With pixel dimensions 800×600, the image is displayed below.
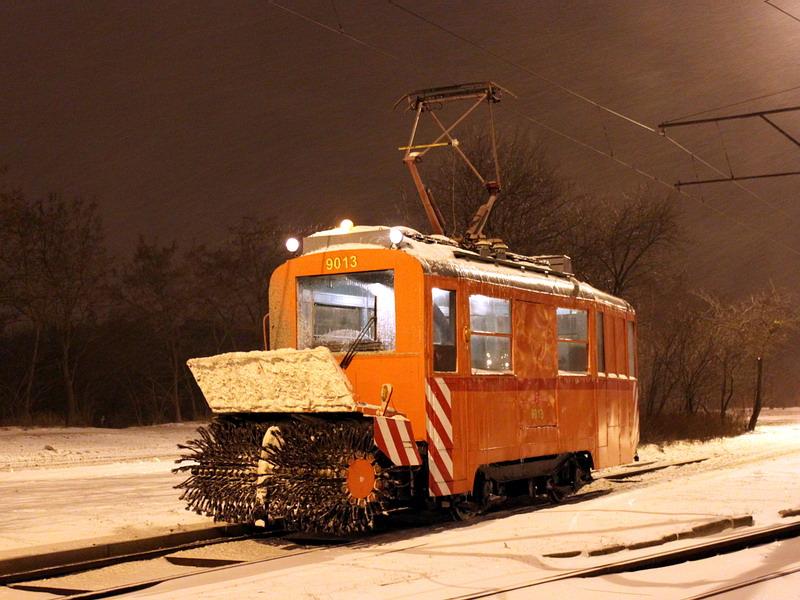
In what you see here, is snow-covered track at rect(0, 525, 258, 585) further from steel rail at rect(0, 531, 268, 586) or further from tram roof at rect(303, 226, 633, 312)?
tram roof at rect(303, 226, 633, 312)

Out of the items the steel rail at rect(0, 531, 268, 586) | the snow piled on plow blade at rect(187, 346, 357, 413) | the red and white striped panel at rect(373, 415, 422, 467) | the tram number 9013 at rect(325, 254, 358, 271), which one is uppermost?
the tram number 9013 at rect(325, 254, 358, 271)

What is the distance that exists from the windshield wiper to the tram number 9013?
0.69 metres

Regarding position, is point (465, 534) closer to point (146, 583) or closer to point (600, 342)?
point (146, 583)

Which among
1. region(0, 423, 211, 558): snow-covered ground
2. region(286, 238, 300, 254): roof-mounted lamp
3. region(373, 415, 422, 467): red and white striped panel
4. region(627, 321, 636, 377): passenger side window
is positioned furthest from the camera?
region(627, 321, 636, 377): passenger side window

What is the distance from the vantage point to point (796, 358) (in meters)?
102

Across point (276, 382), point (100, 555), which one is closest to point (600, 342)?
point (276, 382)

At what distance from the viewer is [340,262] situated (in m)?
12.4

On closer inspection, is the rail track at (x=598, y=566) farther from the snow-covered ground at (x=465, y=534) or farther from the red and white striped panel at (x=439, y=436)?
the red and white striped panel at (x=439, y=436)

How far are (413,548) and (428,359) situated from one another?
7.60ft

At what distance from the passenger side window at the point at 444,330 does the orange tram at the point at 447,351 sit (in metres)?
0.01

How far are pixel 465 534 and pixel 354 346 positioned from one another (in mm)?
2573

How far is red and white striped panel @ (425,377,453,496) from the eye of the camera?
37.7ft

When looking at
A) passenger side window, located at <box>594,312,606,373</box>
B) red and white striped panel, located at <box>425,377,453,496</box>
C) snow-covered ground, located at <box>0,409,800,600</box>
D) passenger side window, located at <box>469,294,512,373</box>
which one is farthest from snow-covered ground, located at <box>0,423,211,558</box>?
passenger side window, located at <box>594,312,606,373</box>

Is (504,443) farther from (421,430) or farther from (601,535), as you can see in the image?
(601,535)
